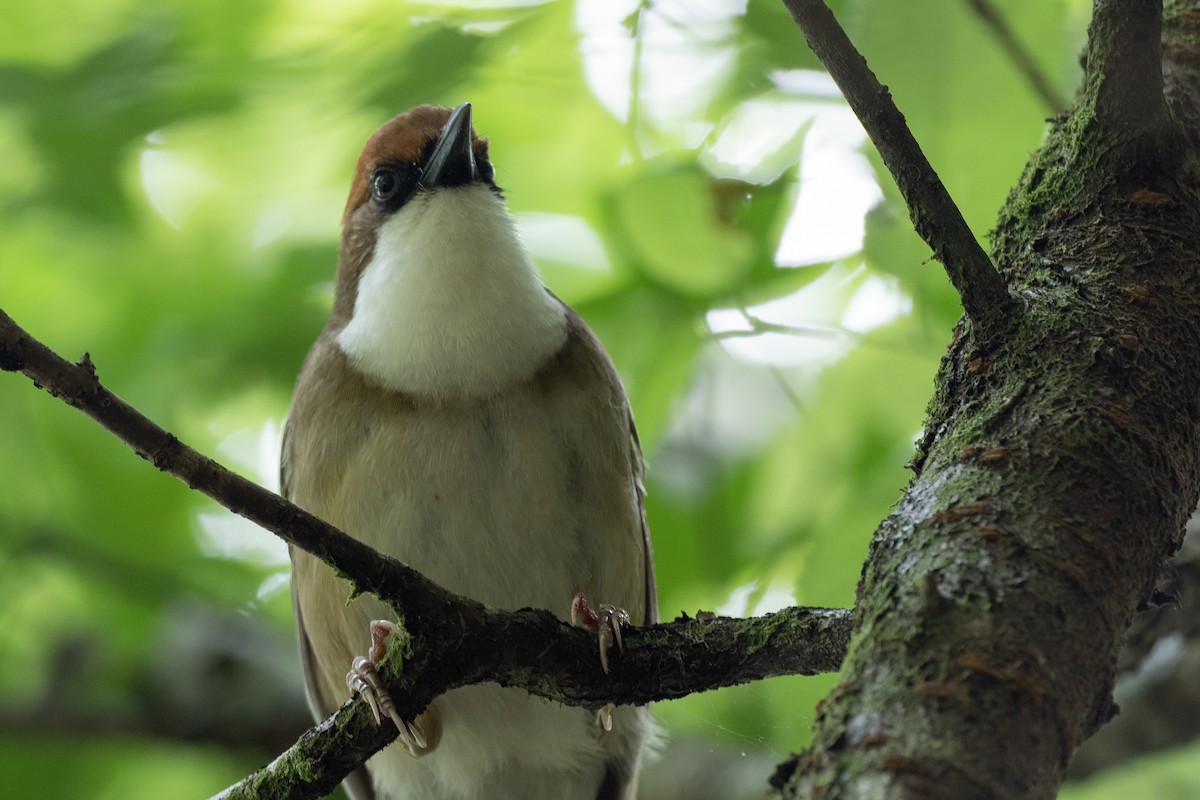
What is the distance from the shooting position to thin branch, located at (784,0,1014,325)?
2.04 metres

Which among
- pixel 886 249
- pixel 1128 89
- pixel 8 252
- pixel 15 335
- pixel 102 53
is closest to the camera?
pixel 15 335

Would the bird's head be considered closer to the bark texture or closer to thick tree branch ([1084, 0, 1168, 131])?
the bark texture

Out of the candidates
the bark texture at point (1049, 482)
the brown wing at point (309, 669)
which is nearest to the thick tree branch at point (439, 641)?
the bark texture at point (1049, 482)

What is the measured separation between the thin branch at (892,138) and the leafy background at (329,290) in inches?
54.9

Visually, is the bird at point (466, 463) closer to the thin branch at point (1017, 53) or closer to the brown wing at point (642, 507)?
the brown wing at point (642, 507)

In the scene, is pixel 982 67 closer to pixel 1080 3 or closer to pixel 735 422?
pixel 1080 3

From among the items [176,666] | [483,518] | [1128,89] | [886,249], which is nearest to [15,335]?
[483,518]

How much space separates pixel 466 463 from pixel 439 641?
1.33 metres

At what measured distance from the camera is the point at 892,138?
2.04 meters

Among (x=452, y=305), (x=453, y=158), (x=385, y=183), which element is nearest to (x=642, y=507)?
(x=452, y=305)

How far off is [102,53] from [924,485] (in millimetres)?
3853

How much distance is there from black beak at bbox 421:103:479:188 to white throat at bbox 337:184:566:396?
0.14 ft

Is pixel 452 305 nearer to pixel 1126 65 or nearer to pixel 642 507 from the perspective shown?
pixel 642 507

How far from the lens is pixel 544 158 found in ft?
16.0
